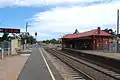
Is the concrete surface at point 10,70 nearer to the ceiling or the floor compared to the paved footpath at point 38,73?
nearer to the ceiling

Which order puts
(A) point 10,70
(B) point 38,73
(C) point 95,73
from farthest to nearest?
(A) point 10,70
(C) point 95,73
(B) point 38,73

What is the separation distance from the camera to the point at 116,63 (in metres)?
26.5

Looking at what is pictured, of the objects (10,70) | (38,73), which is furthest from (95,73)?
(10,70)

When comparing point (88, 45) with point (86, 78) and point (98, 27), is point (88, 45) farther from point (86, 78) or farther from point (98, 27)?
point (86, 78)

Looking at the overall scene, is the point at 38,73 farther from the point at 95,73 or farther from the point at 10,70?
the point at 95,73

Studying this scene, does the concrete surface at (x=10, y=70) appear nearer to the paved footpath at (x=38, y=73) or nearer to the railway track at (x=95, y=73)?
the paved footpath at (x=38, y=73)

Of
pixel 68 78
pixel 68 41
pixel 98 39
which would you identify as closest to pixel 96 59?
pixel 68 78

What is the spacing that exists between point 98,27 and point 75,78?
6455cm

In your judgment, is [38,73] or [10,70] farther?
[10,70]

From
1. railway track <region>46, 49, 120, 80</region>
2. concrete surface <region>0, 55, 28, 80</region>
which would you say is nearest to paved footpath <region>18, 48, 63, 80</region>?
concrete surface <region>0, 55, 28, 80</region>

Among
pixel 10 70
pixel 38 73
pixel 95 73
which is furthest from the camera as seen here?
pixel 10 70

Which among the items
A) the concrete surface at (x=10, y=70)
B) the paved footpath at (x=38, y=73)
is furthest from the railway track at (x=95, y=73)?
the concrete surface at (x=10, y=70)

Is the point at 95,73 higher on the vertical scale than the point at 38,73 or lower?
lower

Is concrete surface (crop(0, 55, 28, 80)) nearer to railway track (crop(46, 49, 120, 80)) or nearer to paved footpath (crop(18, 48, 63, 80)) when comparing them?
paved footpath (crop(18, 48, 63, 80))
